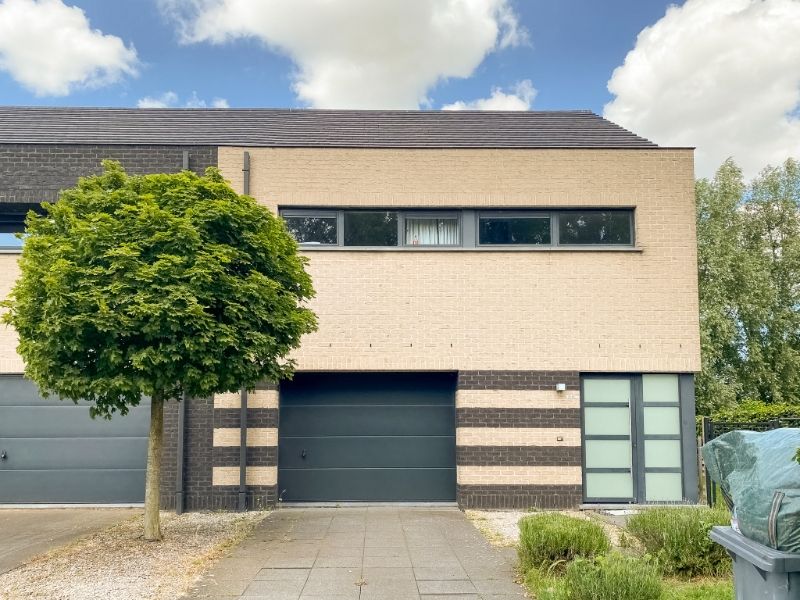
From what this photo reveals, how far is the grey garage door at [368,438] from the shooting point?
11102 mm

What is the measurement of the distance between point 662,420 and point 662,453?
52 centimetres

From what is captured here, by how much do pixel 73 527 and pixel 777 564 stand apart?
8.79 meters

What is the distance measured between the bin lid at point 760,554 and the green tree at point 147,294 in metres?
5.07

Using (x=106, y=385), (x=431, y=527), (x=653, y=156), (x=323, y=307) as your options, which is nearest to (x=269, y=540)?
(x=431, y=527)

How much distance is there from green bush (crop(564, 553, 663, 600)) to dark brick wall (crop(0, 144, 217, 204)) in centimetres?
882

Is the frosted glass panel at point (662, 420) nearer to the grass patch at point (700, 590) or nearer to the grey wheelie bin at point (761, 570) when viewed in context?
the grass patch at point (700, 590)

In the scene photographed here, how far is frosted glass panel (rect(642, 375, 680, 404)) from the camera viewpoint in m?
11.0

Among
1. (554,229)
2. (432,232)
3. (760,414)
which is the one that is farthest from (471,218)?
(760,414)

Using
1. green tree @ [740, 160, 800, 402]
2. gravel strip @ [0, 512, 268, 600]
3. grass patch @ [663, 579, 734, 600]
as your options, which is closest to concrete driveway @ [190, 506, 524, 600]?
gravel strip @ [0, 512, 268, 600]

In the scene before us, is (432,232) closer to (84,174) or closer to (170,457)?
(170,457)

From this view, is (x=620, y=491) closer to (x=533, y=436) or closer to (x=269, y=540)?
(x=533, y=436)

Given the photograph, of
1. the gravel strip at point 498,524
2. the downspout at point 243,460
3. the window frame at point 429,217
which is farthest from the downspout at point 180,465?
the gravel strip at point 498,524

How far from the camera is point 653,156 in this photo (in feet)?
37.3

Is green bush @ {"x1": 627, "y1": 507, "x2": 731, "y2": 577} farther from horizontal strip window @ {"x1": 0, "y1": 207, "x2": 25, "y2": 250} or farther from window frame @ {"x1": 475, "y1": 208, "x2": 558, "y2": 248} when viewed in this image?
horizontal strip window @ {"x1": 0, "y1": 207, "x2": 25, "y2": 250}
